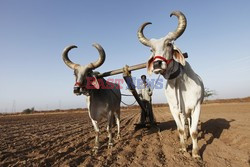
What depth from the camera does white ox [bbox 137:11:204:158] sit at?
4.41m

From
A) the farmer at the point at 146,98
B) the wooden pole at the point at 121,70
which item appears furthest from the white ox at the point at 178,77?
the farmer at the point at 146,98

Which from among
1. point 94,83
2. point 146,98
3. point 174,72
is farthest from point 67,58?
point 146,98

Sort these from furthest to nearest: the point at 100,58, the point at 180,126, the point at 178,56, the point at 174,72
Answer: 1. the point at 100,58
2. the point at 180,126
3. the point at 174,72
4. the point at 178,56

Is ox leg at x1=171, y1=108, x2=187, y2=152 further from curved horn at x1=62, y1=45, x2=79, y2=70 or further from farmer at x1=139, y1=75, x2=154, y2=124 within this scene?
farmer at x1=139, y1=75, x2=154, y2=124

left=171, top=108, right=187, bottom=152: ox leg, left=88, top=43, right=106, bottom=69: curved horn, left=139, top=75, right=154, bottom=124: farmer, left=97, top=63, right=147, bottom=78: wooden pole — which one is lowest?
left=171, top=108, right=187, bottom=152: ox leg

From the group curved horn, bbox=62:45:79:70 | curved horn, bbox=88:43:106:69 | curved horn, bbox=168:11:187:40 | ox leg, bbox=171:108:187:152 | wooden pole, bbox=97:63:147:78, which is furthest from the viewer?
curved horn, bbox=62:45:79:70

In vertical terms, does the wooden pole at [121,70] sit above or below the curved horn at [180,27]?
below

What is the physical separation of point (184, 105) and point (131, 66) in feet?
6.92

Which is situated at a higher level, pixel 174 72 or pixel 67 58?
pixel 67 58

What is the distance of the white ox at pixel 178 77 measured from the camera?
14.5 ft

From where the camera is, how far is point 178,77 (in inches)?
194

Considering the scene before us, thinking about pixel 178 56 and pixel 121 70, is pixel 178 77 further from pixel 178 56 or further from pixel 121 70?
pixel 121 70

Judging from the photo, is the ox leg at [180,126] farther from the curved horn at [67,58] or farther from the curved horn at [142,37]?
the curved horn at [67,58]

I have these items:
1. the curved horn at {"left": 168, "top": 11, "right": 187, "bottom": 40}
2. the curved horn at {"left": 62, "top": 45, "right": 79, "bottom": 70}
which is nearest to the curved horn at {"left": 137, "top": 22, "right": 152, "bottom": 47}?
the curved horn at {"left": 168, "top": 11, "right": 187, "bottom": 40}
